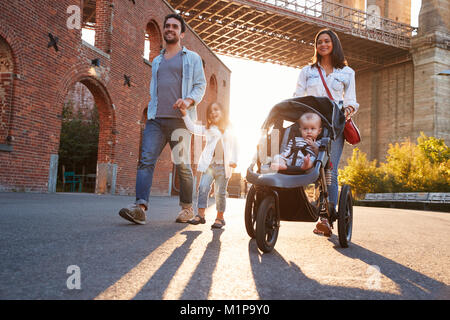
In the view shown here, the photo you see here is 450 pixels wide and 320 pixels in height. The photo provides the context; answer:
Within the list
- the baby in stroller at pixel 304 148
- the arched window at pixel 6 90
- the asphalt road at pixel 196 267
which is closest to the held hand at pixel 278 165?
the baby in stroller at pixel 304 148

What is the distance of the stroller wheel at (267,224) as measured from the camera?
281 centimetres

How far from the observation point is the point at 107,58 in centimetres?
1321

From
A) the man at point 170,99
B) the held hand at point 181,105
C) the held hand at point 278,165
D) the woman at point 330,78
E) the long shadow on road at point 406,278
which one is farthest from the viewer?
the man at point 170,99

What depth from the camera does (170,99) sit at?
4.48 meters

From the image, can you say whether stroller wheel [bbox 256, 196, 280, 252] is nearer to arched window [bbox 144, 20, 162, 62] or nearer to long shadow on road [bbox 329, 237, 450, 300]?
long shadow on road [bbox 329, 237, 450, 300]

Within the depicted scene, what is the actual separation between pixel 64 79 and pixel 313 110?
31.8 ft

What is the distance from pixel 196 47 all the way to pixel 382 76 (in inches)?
953

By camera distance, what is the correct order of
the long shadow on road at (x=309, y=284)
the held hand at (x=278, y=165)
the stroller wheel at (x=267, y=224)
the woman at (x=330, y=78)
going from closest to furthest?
the long shadow on road at (x=309, y=284) < the stroller wheel at (x=267, y=224) < the held hand at (x=278, y=165) < the woman at (x=330, y=78)

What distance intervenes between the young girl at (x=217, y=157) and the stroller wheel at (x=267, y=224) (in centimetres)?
194

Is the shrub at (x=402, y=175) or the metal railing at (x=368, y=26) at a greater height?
the metal railing at (x=368, y=26)

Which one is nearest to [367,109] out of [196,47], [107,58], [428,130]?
[428,130]

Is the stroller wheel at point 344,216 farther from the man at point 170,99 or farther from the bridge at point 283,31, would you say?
the bridge at point 283,31
